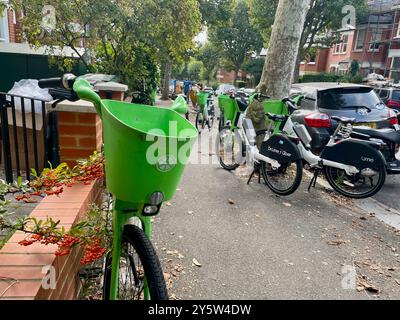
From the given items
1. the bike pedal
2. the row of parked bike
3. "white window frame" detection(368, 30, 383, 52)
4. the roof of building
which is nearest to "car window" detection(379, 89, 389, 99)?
the row of parked bike

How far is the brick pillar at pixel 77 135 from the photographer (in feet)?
9.77

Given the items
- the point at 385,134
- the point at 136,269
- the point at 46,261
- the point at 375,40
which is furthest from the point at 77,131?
the point at 375,40

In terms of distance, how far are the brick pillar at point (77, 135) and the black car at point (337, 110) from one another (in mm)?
4074

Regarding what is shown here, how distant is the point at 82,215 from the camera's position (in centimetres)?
240

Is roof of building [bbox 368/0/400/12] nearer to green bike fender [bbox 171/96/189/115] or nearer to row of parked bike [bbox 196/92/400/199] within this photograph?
row of parked bike [bbox 196/92/400/199]

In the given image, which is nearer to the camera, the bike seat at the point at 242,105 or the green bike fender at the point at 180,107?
the green bike fender at the point at 180,107

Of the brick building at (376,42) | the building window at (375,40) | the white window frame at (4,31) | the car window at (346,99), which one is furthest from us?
the building window at (375,40)

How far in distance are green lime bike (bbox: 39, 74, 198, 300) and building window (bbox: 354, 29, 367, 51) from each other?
3454 centimetres

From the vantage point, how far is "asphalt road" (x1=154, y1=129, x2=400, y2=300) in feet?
9.09

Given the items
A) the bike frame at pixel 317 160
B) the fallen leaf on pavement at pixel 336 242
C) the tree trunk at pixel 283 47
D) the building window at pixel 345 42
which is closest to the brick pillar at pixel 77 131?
the fallen leaf on pavement at pixel 336 242

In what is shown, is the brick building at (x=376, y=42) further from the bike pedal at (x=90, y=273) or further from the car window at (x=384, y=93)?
the bike pedal at (x=90, y=273)
